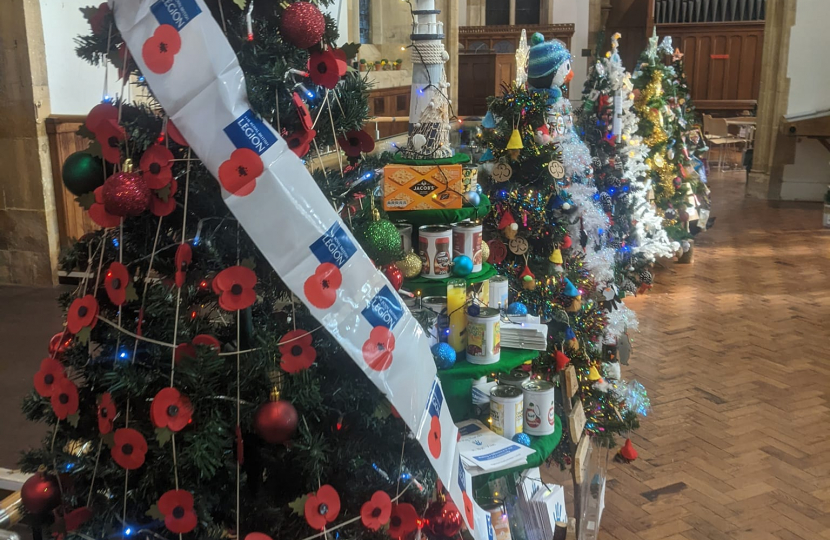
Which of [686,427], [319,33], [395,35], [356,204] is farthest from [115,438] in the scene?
[395,35]

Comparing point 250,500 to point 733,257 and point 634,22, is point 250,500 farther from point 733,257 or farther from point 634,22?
point 634,22

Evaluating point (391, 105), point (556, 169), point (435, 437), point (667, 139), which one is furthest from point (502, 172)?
point (391, 105)

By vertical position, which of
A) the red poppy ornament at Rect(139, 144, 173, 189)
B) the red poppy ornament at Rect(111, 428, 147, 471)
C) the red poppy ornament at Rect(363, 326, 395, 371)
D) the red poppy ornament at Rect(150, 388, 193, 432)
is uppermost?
the red poppy ornament at Rect(139, 144, 173, 189)

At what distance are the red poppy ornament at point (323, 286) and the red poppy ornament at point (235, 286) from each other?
103mm

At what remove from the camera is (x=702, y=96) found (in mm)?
14609

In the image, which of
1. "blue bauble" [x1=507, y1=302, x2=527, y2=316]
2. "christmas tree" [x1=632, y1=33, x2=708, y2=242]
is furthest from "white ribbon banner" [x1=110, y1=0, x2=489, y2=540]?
"christmas tree" [x1=632, y1=33, x2=708, y2=242]

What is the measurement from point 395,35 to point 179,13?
36.3 feet

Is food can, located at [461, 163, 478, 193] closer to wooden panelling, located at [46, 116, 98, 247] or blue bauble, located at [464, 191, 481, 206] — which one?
blue bauble, located at [464, 191, 481, 206]

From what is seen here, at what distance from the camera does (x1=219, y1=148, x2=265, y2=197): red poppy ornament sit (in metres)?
1.35

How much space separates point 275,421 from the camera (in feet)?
4.49

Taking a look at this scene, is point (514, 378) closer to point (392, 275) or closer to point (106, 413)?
point (392, 275)

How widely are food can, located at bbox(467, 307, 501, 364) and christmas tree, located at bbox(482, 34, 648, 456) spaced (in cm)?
77

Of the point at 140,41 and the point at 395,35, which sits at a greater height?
the point at 395,35

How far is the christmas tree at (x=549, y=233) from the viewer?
3207 millimetres
